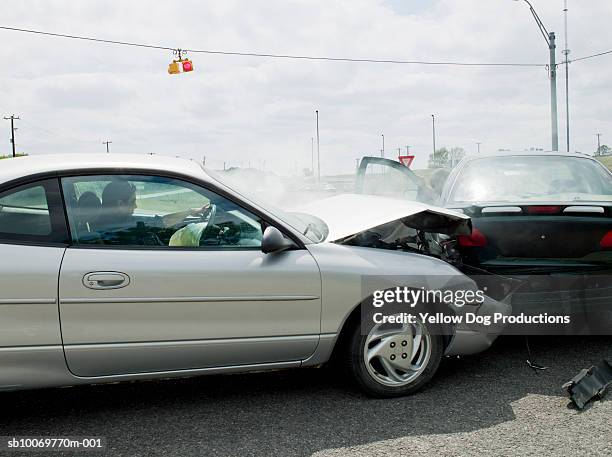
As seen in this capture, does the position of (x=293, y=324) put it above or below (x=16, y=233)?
below

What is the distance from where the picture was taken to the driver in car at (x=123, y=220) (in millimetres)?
3391

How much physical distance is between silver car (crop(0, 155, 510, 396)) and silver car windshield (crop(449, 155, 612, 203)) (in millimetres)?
1850

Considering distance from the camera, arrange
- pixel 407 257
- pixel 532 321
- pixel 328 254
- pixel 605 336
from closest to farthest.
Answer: pixel 328 254
pixel 407 257
pixel 532 321
pixel 605 336

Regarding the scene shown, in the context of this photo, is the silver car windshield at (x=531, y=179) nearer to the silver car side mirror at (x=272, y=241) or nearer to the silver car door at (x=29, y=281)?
the silver car side mirror at (x=272, y=241)

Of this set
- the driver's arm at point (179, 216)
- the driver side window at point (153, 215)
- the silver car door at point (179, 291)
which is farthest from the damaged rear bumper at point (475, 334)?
the driver's arm at point (179, 216)

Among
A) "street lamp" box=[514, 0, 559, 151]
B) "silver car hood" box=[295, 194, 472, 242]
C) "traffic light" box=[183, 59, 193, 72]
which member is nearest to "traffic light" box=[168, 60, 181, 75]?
"traffic light" box=[183, 59, 193, 72]

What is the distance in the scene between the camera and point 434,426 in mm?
3443

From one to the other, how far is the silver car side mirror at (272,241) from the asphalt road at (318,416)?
1.00 m

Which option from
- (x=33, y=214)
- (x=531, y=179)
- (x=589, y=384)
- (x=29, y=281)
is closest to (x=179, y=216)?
(x=33, y=214)

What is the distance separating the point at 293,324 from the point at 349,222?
0.95m

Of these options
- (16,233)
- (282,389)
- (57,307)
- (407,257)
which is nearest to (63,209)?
(16,233)

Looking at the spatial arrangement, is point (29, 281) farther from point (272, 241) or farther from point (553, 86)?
point (553, 86)

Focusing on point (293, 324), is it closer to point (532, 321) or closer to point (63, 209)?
point (63, 209)

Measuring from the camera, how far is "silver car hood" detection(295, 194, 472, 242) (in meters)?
4.01
